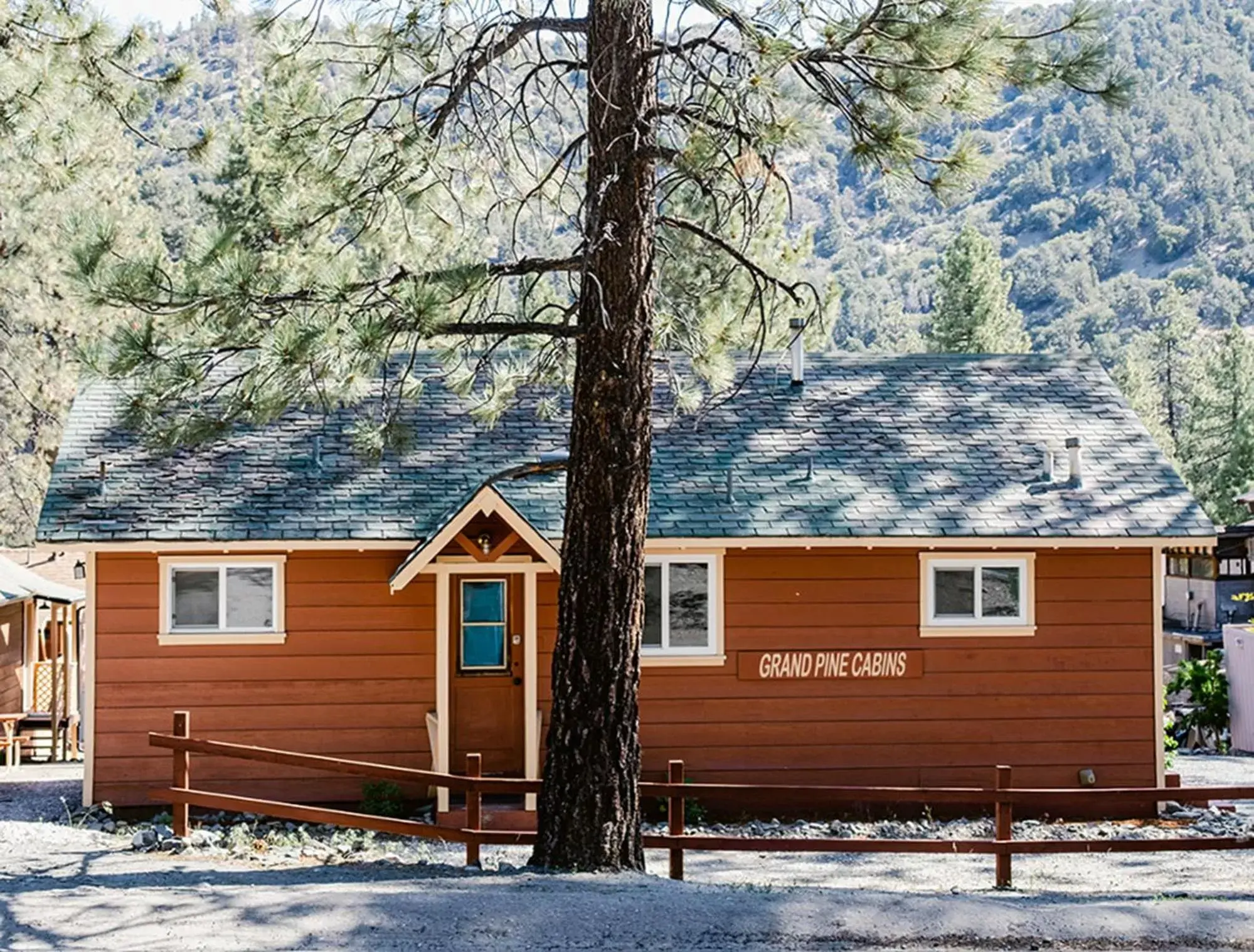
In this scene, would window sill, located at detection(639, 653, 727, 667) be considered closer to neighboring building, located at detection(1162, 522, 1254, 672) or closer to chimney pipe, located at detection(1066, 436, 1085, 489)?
chimney pipe, located at detection(1066, 436, 1085, 489)

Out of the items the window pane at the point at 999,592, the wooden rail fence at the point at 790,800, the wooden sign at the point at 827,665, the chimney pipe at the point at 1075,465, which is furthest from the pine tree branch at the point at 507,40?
the chimney pipe at the point at 1075,465

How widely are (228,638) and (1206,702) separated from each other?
1666 centimetres

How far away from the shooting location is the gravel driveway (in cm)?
775

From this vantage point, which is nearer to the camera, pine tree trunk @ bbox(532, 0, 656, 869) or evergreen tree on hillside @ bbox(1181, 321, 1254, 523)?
pine tree trunk @ bbox(532, 0, 656, 869)

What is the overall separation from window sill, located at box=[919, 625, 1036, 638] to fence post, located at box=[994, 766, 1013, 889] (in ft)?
13.7

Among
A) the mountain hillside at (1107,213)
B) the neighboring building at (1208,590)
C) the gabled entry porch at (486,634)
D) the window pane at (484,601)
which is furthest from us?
the mountain hillside at (1107,213)

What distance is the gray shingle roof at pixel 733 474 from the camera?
14.3 m

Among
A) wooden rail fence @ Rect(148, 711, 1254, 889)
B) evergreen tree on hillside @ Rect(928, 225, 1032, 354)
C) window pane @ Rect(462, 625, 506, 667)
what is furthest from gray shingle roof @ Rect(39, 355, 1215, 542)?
evergreen tree on hillside @ Rect(928, 225, 1032, 354)

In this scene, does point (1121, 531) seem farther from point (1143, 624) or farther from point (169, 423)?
point (169, 423)

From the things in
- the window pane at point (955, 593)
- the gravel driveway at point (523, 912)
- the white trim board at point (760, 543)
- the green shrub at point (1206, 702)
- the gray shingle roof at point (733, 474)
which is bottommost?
the green shrub at point (1206, 702)

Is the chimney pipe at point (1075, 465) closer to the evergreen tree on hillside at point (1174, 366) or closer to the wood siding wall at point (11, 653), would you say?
the wood siding wall at point (11, 653)

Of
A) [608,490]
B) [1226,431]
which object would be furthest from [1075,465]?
[1226,431]

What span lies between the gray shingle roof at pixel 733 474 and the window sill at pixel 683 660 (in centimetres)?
124

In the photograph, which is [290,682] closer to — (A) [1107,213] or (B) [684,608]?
(B) [684,608]
